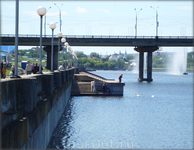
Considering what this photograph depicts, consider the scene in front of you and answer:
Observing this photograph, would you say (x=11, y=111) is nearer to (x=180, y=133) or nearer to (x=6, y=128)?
(x=6, y=128)

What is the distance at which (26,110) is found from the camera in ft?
31.2

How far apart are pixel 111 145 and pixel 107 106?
1610 cm

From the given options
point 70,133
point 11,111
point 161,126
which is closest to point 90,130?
point 70,133

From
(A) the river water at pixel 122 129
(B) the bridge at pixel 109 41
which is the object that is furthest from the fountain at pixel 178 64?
(A) the river water at pixel 122 129

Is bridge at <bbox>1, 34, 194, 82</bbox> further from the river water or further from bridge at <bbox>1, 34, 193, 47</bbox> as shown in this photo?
the river water

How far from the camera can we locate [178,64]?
17062 cm

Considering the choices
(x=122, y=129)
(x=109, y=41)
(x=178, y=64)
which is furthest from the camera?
(x=178, y=64)

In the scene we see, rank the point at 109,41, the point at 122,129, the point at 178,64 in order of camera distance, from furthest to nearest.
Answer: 1. the point at 178,64
2. the point at 109,41
3. the point at 122,129

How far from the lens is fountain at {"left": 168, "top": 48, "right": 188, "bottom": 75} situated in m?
155

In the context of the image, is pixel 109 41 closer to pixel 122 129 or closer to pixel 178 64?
pixel 122 129

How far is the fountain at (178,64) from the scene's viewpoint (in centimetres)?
15538

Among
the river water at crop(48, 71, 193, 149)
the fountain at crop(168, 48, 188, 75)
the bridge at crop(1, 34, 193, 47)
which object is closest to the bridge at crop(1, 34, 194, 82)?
the bridge at crop(1, 34, 193, 47)

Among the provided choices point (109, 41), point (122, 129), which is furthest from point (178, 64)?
point (122, 129)

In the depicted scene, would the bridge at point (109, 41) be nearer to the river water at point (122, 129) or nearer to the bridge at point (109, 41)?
the bridge at point (109, 41)
